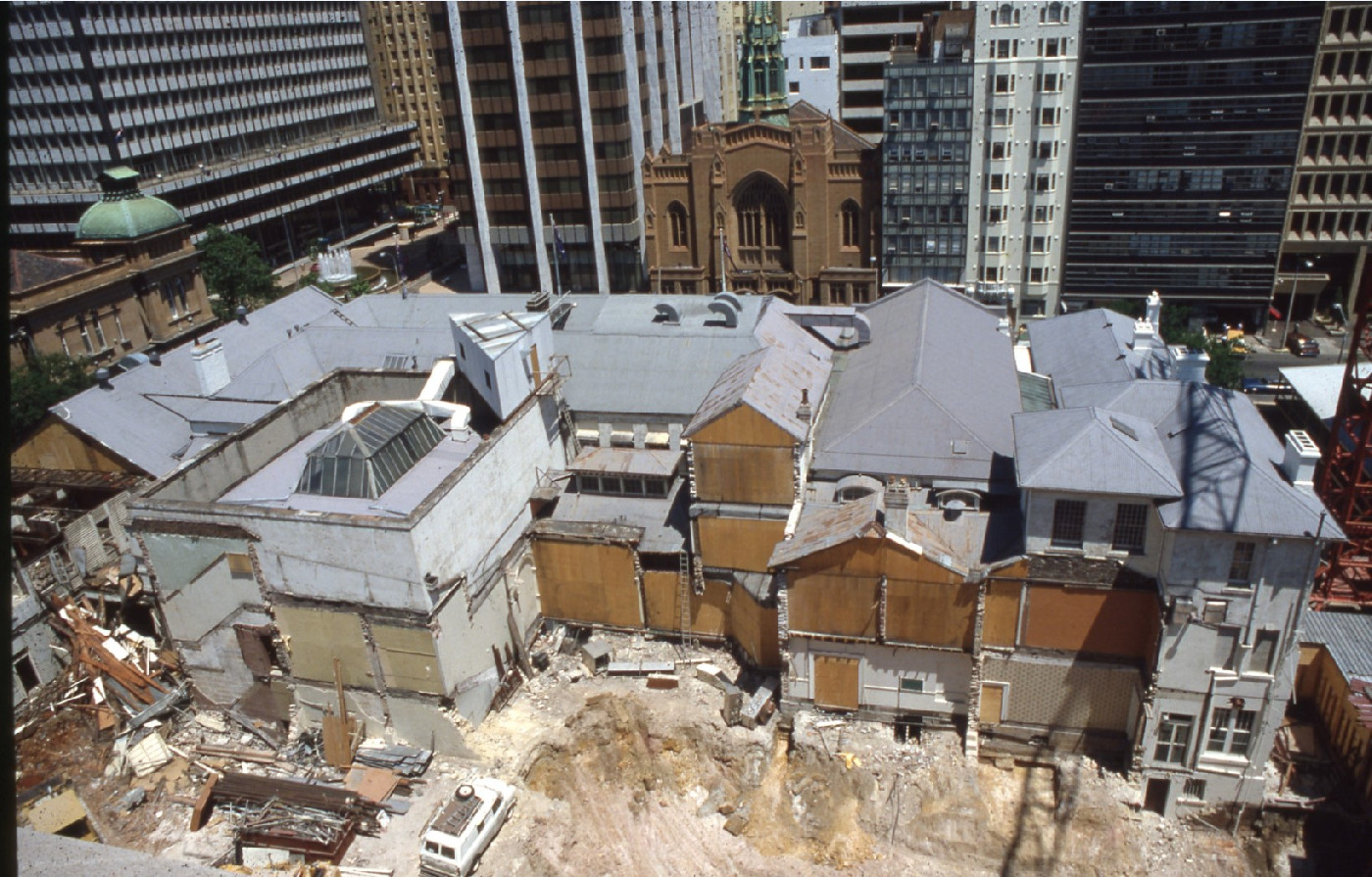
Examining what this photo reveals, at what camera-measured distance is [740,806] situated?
119 feet

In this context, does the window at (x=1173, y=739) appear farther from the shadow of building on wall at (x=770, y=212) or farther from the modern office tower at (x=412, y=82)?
the modern office tower at (x=412, y=82)

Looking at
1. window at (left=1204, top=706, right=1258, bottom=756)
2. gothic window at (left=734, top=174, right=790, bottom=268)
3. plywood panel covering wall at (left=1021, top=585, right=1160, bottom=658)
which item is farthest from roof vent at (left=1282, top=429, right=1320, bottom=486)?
gothic window at (left=734, top=174, right=790, bottom=268)

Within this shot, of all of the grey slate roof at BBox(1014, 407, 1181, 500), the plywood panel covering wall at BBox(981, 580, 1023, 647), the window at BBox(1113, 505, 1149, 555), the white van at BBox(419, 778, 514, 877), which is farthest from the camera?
the plywood panel covering wall at BBox(981, 580, 1023, 647)

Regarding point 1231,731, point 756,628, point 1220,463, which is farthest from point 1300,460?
point 756,628

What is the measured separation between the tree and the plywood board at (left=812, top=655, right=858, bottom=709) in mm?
66162

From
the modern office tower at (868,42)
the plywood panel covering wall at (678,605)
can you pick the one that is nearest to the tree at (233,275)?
the plywood panel covering wall at (678,605)

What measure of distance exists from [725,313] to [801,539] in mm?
20818

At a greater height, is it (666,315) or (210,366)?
(666,315)

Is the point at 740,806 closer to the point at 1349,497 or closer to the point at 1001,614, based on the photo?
the point at 1001,614

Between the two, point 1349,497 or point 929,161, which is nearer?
point 1349,497

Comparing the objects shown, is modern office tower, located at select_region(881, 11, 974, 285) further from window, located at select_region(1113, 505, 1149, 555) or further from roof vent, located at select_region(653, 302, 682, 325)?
window, located at select_region(1113, 505, 1149, 555)

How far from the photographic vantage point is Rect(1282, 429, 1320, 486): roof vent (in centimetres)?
3228

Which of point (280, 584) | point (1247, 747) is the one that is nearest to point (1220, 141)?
point (1247, 747)

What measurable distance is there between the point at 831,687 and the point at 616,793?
9.51 m
